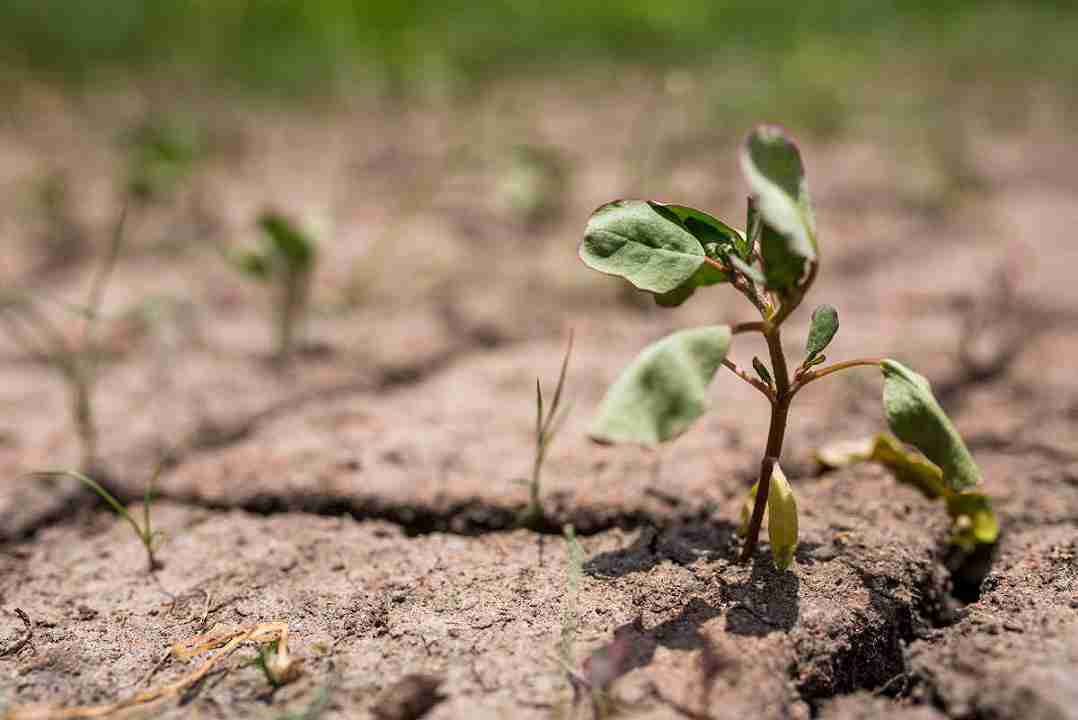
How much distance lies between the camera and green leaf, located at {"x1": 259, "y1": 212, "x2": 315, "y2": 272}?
5.91 feet

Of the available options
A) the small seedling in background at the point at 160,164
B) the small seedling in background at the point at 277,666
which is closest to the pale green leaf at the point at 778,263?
the small seedling in background at the point at 277,666

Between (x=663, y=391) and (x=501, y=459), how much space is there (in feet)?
2.22

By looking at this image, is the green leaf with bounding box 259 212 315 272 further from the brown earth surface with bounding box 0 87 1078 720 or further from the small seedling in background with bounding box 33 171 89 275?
the small seedling in background with bounding box 33 171 89 275

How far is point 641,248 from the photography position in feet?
3.16

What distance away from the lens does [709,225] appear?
3.23 ft

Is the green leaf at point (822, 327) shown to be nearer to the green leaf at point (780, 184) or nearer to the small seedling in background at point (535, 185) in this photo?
the green leaf at point (780, 184)

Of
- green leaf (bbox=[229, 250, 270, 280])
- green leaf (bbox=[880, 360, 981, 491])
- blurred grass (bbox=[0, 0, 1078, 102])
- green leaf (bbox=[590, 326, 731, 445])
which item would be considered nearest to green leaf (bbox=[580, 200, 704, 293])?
green leaf (bbox=[590, 326, 731, 445])

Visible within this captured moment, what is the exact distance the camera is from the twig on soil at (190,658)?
36.2 inches

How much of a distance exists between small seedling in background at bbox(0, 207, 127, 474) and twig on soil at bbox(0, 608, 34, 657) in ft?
1.34

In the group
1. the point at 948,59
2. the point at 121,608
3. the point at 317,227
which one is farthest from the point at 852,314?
the point at 948,59

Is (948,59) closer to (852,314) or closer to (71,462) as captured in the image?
(852,314)

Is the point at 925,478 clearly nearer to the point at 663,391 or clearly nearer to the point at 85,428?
the point at 663,391

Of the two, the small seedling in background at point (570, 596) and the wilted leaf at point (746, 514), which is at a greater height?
the wilted leaf at point (746, 514)

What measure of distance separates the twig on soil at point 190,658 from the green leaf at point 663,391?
451mm
